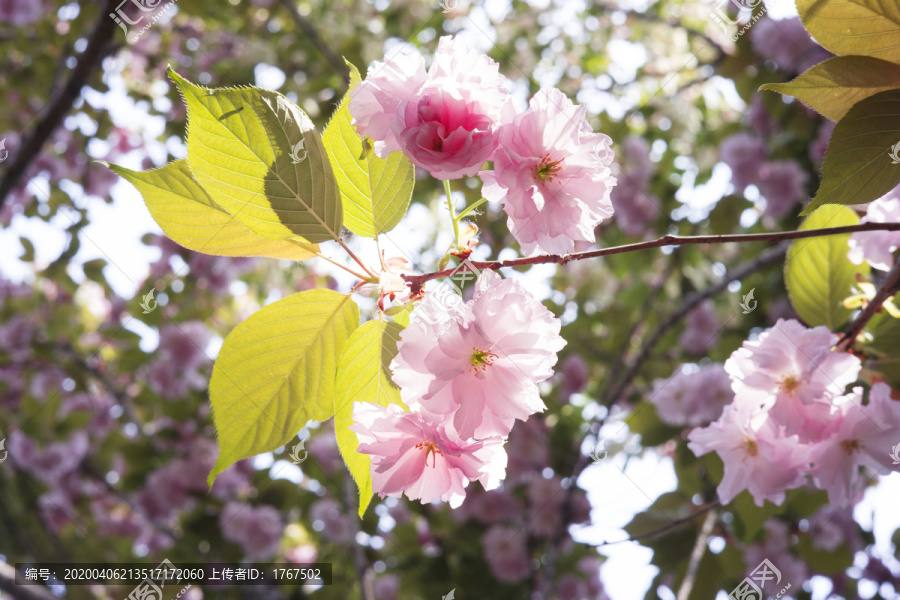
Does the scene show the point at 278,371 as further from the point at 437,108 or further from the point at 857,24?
the point at 857,24

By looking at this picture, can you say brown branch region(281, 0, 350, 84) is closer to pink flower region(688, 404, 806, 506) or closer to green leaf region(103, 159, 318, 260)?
green leaf region(103, 159, 318, 260)

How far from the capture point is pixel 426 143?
2.02ft

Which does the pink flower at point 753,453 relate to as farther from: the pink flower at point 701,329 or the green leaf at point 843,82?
the pink flower at point 701,329

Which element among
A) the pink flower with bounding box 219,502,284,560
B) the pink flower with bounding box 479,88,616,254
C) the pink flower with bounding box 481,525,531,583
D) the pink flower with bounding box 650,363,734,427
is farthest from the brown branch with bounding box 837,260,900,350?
the pink flower with bounding box 219,502,284,560

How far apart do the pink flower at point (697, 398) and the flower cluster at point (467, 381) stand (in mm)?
1443

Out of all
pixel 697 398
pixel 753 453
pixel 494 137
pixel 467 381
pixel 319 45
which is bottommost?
pixel 697 398

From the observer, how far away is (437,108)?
24.4 inches

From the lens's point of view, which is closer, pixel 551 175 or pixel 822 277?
pixel 551 175

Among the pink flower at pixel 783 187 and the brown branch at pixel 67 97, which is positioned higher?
the brown branch at pixel 67 97

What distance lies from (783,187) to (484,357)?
2.22 metres

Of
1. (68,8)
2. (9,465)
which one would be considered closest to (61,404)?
(9,465)

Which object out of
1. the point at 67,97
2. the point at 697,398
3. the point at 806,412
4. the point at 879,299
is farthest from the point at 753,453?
the point at 67,97

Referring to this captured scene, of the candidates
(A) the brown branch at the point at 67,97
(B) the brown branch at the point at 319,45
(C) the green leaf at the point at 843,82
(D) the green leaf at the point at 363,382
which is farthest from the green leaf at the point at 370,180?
(B) the brown branch at the point at 319,45

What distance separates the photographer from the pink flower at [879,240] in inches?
38.3
